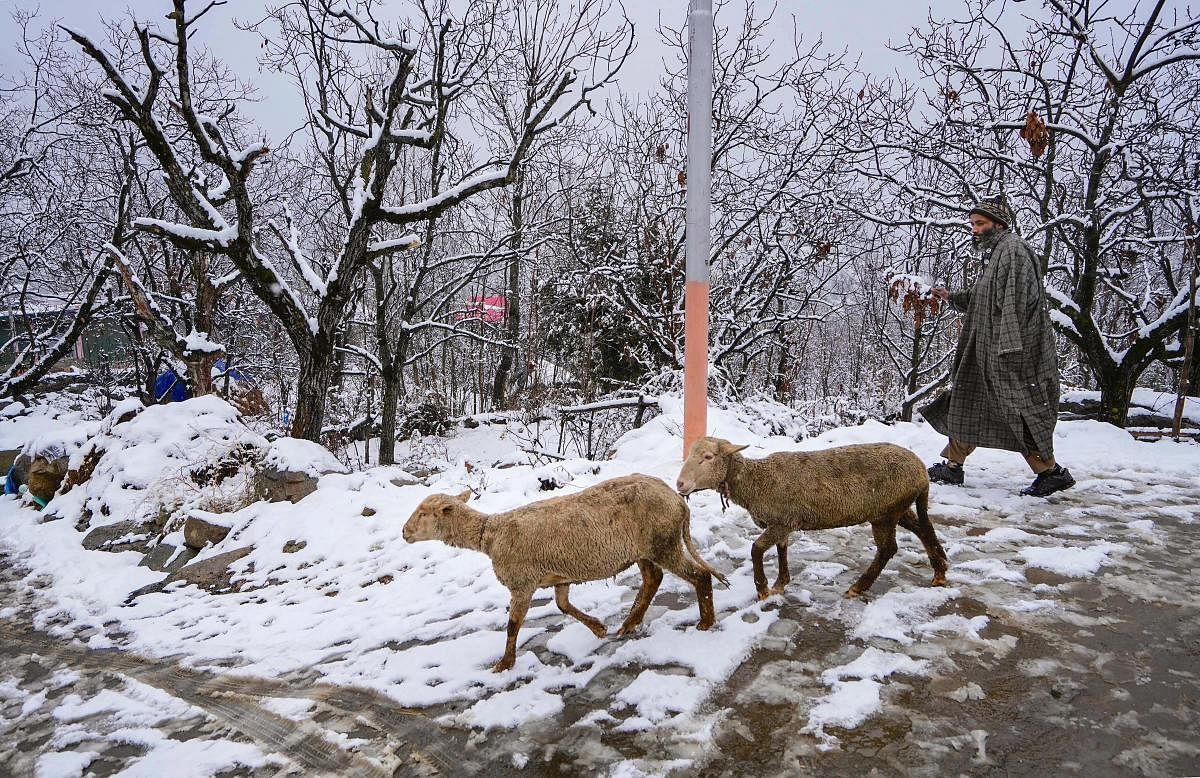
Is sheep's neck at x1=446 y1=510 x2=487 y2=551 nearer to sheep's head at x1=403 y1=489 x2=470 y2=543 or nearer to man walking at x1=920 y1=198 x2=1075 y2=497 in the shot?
sheep's head at x1=403 y1=489 x2=470 y2=543

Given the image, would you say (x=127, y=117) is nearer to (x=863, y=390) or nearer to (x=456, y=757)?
(x=456, y=757)

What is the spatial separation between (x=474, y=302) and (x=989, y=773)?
61.5ft

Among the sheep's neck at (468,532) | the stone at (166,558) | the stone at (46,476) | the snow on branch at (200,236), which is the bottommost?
the stone at (166,558)

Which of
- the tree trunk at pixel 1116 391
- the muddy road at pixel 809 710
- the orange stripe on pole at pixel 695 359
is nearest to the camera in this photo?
the muddy road at pixel 809 710

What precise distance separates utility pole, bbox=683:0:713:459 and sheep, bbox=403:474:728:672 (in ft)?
6.62

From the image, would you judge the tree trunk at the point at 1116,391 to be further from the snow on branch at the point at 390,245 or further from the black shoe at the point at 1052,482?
the snow on branch at the point at 390,245

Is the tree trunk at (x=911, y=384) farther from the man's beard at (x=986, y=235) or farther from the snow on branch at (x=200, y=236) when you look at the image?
the snow on branch at (x=200, y=236)

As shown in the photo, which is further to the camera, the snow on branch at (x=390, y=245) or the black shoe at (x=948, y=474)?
the snow on branch at (x=390, y=245)

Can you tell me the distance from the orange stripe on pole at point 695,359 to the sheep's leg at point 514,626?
264 cm

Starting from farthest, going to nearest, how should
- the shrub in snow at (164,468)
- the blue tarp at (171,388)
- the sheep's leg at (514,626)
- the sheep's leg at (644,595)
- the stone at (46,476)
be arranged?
1. the blue tarp at (171,388)
2. the stone at (46,476)
3. the shrub in snow at (164,468)
4. the sheep's leg at (644,595)
5. the sheep's leg at (514,626)

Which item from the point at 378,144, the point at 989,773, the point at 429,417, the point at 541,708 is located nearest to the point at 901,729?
the point at 989,773

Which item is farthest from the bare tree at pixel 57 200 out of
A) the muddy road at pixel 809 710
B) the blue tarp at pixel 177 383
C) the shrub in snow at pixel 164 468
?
the muddy road at pixel 809 710

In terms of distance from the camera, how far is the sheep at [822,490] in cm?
373

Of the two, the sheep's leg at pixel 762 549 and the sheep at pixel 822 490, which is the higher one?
the sheep at pixel 822 490
